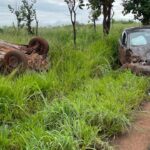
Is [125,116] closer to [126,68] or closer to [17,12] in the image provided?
[126,68]

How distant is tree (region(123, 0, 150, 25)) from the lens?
68.0 ft

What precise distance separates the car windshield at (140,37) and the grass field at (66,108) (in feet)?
6.62

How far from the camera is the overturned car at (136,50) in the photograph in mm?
10414

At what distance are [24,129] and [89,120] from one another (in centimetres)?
97

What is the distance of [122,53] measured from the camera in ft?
39.3

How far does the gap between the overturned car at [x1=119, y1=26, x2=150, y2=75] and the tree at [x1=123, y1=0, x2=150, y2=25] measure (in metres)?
8.32

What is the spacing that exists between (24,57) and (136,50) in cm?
337

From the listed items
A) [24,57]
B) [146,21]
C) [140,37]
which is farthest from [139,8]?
[24,57]

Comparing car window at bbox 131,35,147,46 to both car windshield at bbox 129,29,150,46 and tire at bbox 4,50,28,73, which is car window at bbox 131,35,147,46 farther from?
tire at bbox 4,50,28,73

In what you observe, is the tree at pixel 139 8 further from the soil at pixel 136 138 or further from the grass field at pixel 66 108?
the soil at pixel 136 138

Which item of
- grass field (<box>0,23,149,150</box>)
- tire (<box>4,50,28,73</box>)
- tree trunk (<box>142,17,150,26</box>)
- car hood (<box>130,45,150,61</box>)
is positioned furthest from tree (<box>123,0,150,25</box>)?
tire (<box>4,50,28,73</box>)

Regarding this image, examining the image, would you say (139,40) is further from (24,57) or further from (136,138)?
(136,138)

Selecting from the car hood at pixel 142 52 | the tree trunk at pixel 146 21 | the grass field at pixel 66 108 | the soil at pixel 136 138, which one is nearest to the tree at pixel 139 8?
the tree trunk at pixel 146 21

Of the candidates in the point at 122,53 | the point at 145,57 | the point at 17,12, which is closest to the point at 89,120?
the point at 145,57
